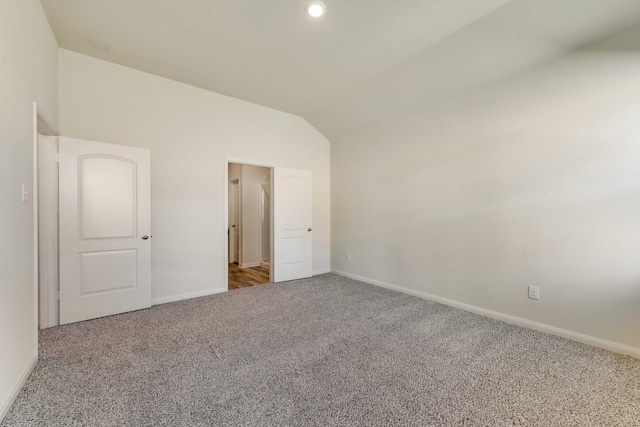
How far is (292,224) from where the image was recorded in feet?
14.7

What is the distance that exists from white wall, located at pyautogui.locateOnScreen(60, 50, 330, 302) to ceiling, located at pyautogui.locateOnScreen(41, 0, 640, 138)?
0.83 ft

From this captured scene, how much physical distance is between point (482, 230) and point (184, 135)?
3926mm

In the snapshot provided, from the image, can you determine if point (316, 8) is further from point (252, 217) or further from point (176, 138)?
point (252, 217)

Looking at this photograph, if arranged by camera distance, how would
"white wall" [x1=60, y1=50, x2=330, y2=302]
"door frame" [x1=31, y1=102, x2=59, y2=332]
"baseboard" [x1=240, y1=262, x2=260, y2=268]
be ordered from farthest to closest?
"baseboard" [x1=240, y1=262, x2=260, y2=268], "white wall" [x1=60, y1=50, x2=330, y2=302], "door frame" [x1=31, y1=102, x2=59, y2=332]

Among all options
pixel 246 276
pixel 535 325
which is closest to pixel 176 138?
pixel 246 276

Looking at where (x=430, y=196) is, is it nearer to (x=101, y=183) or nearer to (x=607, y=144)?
(x=607, y=144)

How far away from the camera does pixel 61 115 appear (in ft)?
9.07

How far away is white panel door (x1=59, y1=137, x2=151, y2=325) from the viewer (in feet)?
8.80

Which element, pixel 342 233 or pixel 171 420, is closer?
pixel 171 420

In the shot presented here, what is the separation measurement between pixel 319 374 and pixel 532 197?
2.60 meters

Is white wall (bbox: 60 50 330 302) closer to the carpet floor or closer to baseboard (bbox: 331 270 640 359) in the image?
the carpet floor

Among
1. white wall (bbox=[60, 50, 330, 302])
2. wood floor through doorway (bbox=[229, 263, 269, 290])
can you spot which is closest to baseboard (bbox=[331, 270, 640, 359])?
wood floor through doorway (bbox=[229, 263, 269, 290])

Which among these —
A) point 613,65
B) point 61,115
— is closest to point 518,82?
point 613,65

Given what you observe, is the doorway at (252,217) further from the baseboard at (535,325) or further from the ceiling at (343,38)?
the baseboard at (535,325)
